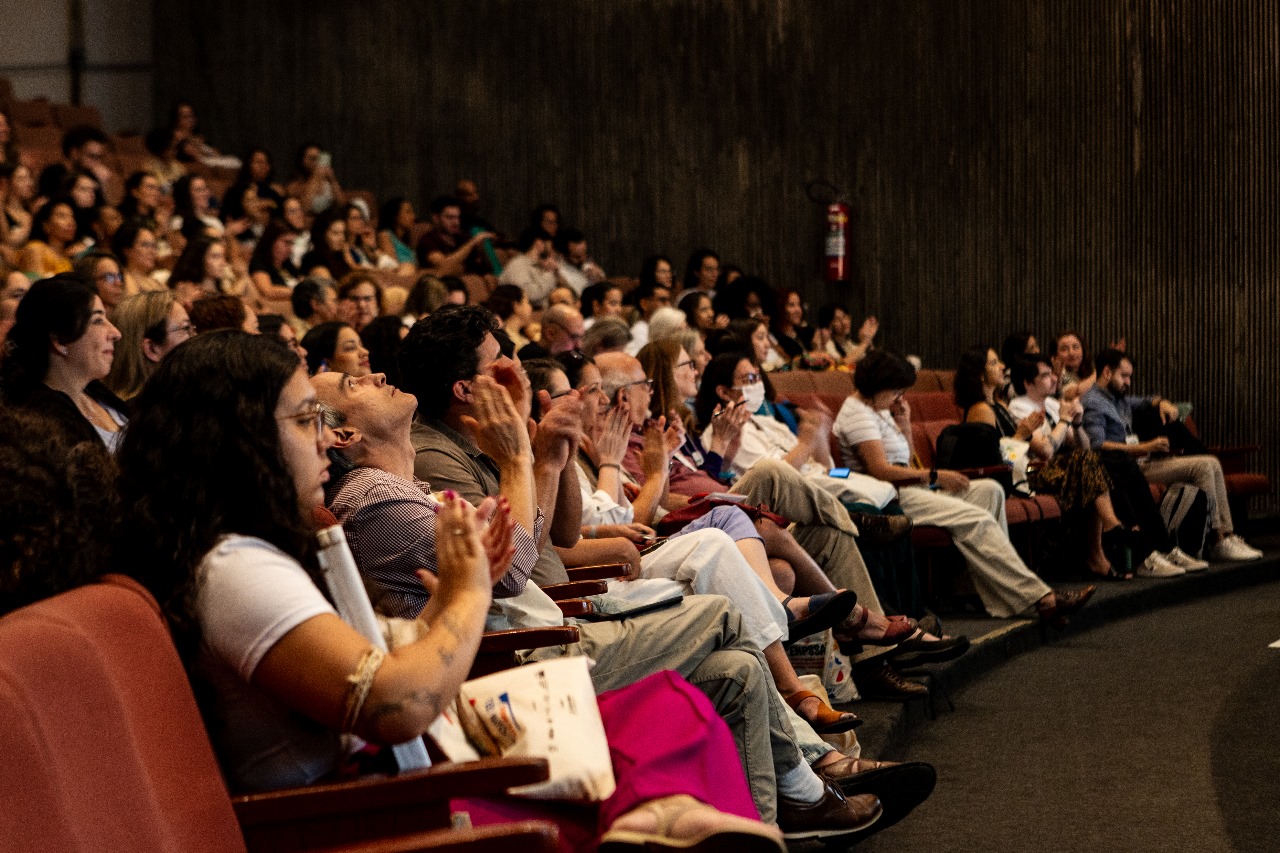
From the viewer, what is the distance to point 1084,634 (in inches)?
183

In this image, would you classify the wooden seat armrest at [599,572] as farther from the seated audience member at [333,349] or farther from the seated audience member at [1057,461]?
the seated audience member at [1057,461]

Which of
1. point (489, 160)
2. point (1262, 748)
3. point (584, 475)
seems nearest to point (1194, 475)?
point (1262, 748)

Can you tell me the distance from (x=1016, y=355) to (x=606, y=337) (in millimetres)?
2309

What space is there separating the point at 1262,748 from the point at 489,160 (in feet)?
22.3

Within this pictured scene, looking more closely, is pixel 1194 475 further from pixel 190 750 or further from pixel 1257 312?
pixel 190 750

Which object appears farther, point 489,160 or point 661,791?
point 489,160

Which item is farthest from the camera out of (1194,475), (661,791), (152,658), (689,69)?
(689,69)

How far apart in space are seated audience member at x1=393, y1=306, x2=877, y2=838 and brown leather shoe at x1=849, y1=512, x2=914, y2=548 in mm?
1638

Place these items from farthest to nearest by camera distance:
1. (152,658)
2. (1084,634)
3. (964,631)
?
(1084,634), (964,631), (152,658)

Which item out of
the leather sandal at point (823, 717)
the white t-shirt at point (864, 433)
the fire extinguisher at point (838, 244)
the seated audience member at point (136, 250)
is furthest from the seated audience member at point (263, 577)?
the fire extinguisher at point (838, 244)

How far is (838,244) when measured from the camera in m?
7.88

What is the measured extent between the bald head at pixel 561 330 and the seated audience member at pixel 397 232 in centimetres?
282

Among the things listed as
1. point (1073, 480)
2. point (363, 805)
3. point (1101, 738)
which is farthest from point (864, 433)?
point (363, 805)

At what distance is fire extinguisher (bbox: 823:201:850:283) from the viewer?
310 inches
